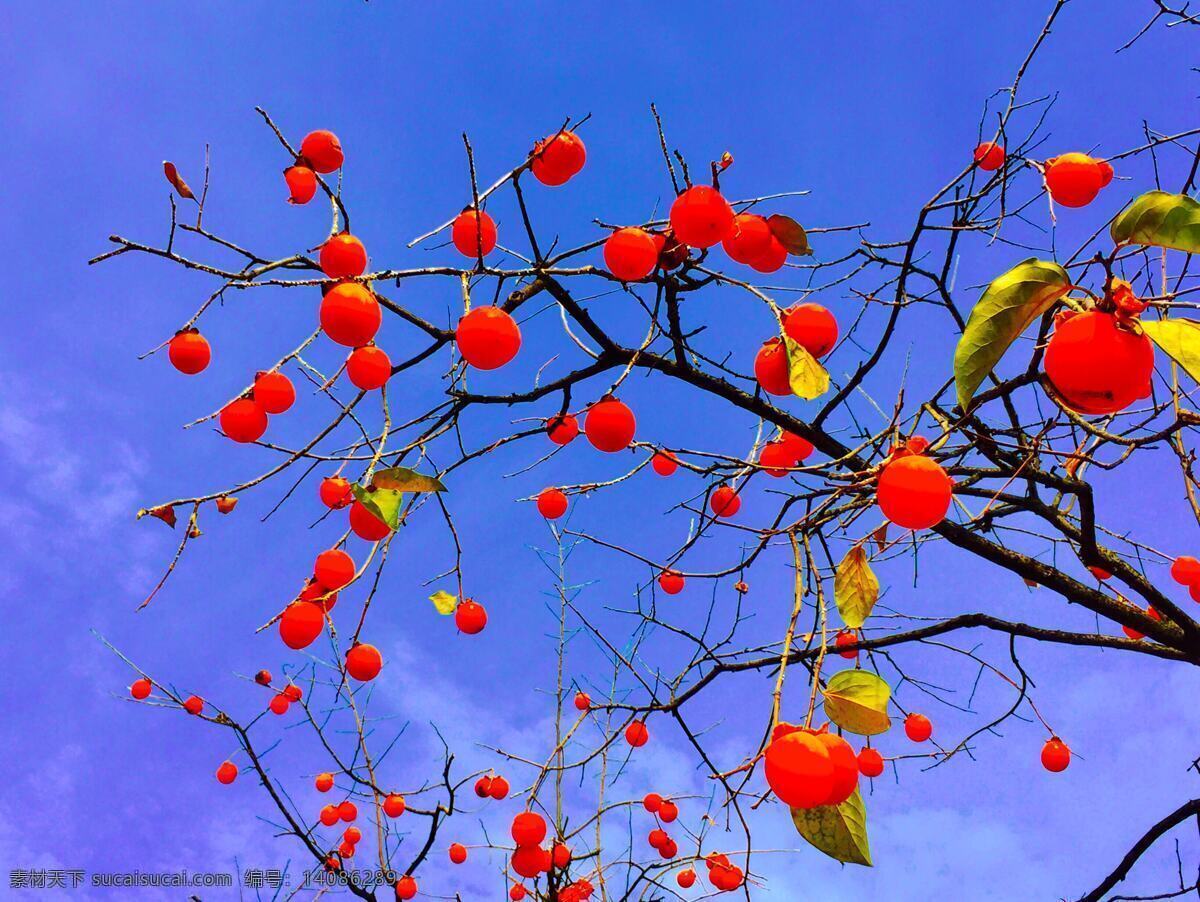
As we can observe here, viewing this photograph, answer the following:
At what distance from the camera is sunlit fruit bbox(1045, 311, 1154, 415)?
1.29 m

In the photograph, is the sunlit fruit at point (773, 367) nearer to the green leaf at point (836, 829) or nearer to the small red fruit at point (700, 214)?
the small red fruit at point (700, 214)

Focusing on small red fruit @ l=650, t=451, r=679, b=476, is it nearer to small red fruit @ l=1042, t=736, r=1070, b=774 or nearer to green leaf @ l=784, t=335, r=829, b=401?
green leaf @ l=784, t=335, r=829, b=401

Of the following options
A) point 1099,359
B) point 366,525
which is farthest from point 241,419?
point 1099,359

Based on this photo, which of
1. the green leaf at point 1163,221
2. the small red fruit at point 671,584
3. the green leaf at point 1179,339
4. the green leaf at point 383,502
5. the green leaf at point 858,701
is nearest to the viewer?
the green leaf at point 1179,339

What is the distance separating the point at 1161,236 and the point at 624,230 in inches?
55.9

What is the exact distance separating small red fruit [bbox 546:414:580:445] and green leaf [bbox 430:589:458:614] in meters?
0.72

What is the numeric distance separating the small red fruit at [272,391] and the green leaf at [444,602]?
0.93m

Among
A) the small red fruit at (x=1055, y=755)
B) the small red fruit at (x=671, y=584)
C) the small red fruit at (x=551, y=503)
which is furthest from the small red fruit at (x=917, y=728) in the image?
the small red fruit at (x=551, y=503)

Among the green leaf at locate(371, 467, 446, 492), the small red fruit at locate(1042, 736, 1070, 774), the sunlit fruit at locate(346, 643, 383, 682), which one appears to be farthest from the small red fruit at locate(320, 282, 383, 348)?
the small red fruit at locate(1042, 736, 1070, 774)

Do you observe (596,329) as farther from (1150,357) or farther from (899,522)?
(1150,357)

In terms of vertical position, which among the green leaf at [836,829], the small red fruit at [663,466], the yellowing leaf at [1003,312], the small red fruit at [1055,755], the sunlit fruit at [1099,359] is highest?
the small red fruit at [663,466]

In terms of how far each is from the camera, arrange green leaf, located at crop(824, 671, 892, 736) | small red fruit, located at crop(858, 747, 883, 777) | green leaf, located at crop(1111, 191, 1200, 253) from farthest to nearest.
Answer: small red fruit, located at crop(858, 747, 883, 777)
green leaf, located at crop(824, 671, 892, 736)
green leaf, located at crop(1111, 191, 1200, 253)

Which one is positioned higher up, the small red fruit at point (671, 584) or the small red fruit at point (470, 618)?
the small red fruit at point (671, 584)

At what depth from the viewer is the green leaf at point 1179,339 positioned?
3.72 feet
